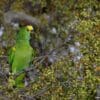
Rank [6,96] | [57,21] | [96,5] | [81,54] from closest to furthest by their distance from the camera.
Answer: [6,96]
[81,54]
[96,5]
[57,21]

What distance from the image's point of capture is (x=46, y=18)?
285 inches

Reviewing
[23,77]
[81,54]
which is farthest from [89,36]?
[23,77]

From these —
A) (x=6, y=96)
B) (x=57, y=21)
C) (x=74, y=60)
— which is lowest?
(x=6, y=96)

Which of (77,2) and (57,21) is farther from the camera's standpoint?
(57,21)

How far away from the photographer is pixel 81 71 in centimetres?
450

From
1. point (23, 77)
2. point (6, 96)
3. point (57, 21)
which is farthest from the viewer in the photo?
point (57, 21)

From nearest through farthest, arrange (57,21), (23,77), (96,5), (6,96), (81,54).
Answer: (6,96) < (81,54) < (23,77) < (96,5) < (57,21)

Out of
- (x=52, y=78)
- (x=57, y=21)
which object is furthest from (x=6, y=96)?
(x=57, y=21)

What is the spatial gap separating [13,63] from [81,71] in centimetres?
110

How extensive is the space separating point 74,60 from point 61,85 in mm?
272

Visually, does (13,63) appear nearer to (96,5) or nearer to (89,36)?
(89,36)

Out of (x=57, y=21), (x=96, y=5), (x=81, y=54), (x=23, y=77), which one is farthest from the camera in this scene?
(x=57, y=21)

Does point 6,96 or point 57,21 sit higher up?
point 57,21

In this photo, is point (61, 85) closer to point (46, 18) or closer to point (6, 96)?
point (6, 96)
